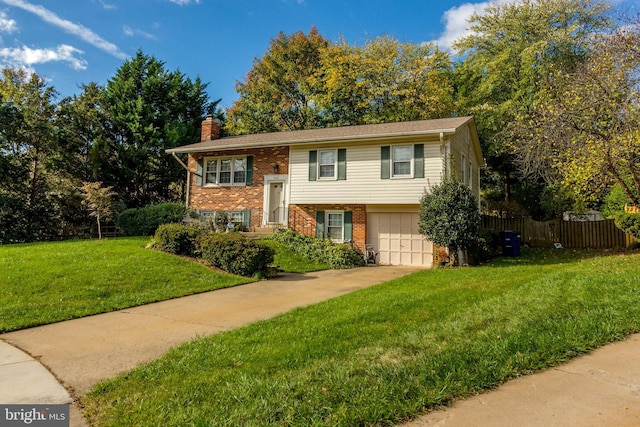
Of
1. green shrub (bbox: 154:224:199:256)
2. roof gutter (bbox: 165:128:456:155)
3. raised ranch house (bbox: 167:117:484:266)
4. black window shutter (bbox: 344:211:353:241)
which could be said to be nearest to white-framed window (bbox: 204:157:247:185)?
raised ranch house (bbox: 167:117:484:266)

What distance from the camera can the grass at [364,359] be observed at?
277 centimetres

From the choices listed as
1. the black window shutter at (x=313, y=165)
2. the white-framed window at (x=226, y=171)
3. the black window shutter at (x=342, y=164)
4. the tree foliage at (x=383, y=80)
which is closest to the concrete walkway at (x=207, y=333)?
the black window shutter at (x=342, y=164)

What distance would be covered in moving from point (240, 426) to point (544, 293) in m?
5.66

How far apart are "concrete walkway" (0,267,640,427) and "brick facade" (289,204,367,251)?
7.45 metres

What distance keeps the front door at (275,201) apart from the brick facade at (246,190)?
44 cm

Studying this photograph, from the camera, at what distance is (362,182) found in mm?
14742

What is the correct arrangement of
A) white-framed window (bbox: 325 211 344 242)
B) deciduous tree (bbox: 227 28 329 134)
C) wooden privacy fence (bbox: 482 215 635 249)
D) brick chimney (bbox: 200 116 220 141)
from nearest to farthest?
white-framed window (bbox: 325 211 344 242), wooden privacy fence (bbox: 482 215 635 249), brick chimney (bbox: 200 116 220 141), deciduous tree (bbox: 227 28 329 134)

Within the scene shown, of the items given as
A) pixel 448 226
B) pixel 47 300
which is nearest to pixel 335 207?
pixel 448 226

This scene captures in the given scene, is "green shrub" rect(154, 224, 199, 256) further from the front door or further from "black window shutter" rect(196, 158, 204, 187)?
"black window shutter" rect(196, 158, 204, 187)

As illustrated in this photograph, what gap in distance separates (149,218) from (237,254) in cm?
924

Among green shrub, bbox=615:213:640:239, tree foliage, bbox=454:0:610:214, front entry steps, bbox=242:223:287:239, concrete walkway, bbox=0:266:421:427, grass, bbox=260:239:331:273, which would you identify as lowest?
concrete walkway, bbox=0:266:421:427

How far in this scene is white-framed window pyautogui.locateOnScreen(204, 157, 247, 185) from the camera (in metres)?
17.9

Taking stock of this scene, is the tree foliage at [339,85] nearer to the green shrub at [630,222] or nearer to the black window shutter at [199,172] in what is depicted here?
the black window shutter at [199,172]

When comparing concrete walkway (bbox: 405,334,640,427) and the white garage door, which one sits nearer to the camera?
concrete walkway (bbox: 405,334,640,427)
